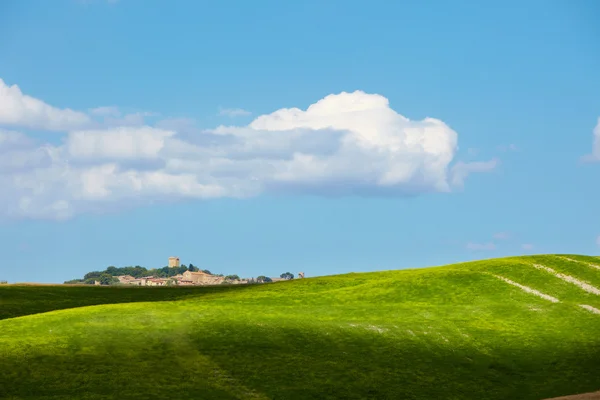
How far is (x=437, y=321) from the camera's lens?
68625 millimetres

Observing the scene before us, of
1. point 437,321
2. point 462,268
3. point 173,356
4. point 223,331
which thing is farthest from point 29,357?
point 462,268

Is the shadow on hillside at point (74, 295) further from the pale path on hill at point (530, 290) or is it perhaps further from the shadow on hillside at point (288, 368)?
the pale path on hill at point (530, 290)

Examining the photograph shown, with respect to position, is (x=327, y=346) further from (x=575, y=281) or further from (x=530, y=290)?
(x=575, y=281)

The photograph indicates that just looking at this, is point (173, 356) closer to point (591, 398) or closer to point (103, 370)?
point (103, 370)

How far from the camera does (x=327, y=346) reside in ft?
194

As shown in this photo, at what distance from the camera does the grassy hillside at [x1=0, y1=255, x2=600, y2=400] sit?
5016 centimetres

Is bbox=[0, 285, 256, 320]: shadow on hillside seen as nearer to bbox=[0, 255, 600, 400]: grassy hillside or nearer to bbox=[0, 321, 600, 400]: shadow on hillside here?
bbox=[0, 255, 600, 400]: grassy hillside

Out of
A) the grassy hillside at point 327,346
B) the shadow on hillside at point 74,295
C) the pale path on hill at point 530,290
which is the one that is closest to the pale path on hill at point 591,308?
the grassy hillside at point 327,346

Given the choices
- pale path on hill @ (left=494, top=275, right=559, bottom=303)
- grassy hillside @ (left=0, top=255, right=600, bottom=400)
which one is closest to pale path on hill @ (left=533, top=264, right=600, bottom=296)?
grassy hillside @ (left=0, top=255, right=600, bottom=400)

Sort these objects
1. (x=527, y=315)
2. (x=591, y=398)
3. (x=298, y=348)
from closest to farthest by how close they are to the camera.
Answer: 1. (x=591, y=398)
2. (x=298, y=348)
3. (x=527, y=315)

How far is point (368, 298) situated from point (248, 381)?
105ft

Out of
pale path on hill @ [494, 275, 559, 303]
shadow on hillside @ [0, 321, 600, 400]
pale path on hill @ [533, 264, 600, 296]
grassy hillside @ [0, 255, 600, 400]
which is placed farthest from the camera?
pale path on hill @ [533, 264, 600, 296]

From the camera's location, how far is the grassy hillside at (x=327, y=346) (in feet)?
165

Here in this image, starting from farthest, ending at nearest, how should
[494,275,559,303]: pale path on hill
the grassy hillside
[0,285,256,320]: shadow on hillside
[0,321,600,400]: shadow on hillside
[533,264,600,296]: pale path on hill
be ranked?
1. [0,285,256,320]: shadow on hillside
2. [533,264,600,296]: pale path on hill
3. [494,275,559,303]: pale path on hill
4. the grassy hillside
5. [0,321,600,400]: shadow on hillside
